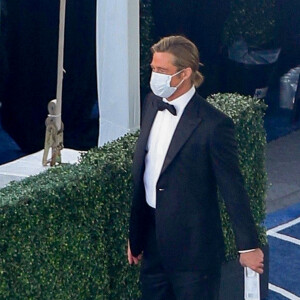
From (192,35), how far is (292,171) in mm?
2220

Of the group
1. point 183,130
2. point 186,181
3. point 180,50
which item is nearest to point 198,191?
point 186,181

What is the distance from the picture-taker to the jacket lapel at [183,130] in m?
3.71

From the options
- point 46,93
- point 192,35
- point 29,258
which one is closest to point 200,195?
point 29,258

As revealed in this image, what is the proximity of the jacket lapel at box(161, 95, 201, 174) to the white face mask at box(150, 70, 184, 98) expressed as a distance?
0.37ft

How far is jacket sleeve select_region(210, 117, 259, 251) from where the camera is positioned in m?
3.64

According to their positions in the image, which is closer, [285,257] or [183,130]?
[183,130]

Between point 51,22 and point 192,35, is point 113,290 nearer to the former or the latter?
point 51,22

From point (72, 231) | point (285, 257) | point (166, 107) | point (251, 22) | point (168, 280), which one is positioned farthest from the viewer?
point (251, 22)

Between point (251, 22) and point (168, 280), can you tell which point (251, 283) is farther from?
point (251, 22)

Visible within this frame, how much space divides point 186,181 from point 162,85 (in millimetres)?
454

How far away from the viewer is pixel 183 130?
373 cm

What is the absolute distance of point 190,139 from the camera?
3703 millimetres

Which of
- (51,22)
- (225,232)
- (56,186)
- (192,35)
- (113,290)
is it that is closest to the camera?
(56,186)

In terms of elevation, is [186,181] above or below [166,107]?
below
